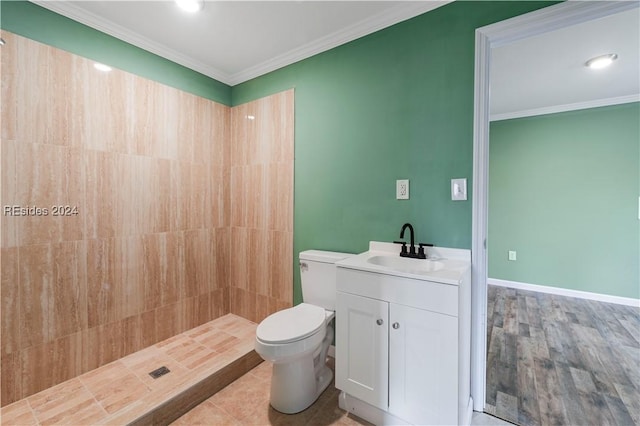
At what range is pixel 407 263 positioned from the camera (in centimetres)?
164

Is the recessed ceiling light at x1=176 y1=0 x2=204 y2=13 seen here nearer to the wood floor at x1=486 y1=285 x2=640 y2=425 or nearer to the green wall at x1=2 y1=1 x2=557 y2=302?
the green wall at x1=2 y1=1 x2=557 y2=302

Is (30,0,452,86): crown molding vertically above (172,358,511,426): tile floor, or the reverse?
(30,0,452,86): crown molding

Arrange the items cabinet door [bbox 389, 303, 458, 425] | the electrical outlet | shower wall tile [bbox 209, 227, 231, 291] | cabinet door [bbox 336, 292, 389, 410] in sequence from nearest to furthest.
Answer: cabinet door [bbox 389, 303, 458, 425] < cabinet door [bbox 336, 292, 389, 410] < the electrical outlet < shower wall tile [bbox 209, 227, 231, 291]

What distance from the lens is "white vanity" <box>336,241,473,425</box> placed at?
3.90 feet

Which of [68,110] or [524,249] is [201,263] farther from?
[524,249]

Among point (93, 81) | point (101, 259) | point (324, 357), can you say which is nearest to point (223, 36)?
point (93, 81)

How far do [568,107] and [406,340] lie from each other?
12.8 feet

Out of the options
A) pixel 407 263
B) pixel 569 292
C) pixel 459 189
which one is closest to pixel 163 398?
pixel 407 263

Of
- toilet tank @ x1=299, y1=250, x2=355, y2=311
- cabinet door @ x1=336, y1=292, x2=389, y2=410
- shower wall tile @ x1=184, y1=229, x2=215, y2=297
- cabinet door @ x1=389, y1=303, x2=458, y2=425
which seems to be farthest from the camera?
shower wall tile @ x1=184, y1=229, x2=215, y2=297

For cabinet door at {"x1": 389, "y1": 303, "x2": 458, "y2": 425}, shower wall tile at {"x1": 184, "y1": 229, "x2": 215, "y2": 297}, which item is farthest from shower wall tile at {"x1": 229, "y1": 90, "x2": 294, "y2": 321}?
cabinet door at {"x1": 389, "y1": 303, "x2": 458, "y2": 425}

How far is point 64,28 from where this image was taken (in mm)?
1676

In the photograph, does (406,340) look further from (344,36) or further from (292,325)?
(344,36)

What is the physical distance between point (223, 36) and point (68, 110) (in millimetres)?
1145

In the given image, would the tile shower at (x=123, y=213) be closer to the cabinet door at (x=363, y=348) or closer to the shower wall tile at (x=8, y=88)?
the shower wall tile at (x=8, y=88)
